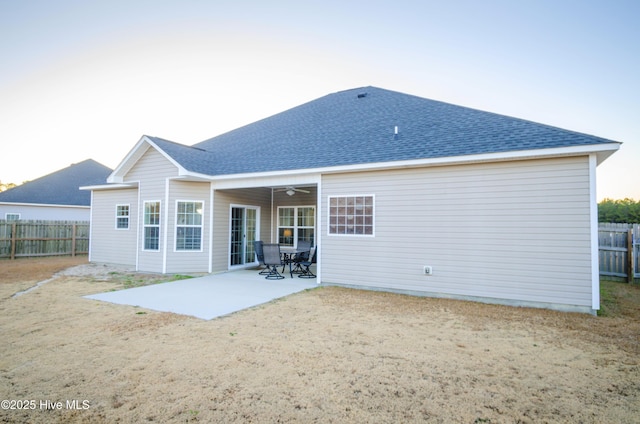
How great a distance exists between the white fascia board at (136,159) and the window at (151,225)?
62.5 inches

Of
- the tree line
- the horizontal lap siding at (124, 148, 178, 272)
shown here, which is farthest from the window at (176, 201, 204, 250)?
the tree line

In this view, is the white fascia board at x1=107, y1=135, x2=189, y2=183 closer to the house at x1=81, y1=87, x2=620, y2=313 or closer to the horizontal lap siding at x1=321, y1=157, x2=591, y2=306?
the house at x1=81, y1=87, x2=620, y2=313

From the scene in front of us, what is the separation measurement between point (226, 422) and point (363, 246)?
595 centimetres

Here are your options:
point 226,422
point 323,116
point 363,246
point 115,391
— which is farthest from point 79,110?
point 226,422

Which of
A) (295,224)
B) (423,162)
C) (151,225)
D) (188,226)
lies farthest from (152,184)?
(423,162)

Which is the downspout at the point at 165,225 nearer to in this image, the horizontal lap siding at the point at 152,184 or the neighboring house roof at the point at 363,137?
the horizontal lap siding at the point at 152,184

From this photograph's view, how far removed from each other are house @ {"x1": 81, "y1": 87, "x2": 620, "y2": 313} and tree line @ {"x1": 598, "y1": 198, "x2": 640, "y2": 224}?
18539 mm

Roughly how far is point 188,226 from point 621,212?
85.8 feet

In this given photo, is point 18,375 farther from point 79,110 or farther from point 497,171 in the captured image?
point 79,110

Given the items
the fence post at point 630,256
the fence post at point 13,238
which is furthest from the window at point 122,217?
the fence post at point 630,256

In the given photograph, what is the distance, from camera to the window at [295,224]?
12047mm

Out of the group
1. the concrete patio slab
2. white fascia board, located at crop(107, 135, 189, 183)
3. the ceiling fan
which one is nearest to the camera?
the concrete patio slab

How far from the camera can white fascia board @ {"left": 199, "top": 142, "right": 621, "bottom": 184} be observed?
5.73 metres

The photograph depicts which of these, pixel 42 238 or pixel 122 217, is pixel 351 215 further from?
pixel 42 238
